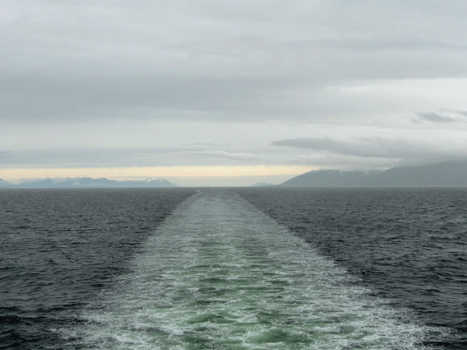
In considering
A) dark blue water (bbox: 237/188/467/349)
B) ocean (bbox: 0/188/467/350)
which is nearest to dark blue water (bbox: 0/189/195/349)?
ocean (bbox: 0/188/467/350)

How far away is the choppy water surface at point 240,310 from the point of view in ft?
47.0

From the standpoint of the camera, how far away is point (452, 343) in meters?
14.9

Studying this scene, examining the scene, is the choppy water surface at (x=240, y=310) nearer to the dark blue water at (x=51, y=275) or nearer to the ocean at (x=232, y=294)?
the ocean at (x=232, y=294)

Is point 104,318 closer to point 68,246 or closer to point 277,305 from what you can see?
point 277,305

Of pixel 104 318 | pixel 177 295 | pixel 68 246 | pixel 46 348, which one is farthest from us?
pixel 68 246

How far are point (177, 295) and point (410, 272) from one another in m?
17.4

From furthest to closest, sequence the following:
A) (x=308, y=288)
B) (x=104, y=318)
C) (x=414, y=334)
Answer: (x=308, y=288), (x=104, y=318), (x=414, y=334)

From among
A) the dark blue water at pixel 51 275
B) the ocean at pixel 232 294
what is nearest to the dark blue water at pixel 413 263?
the ocean at pixel 232 294

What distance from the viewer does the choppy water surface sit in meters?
14.3

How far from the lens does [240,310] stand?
17312mm

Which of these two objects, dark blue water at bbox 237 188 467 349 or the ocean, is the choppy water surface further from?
dark blue water at bbox 237 188 467 349

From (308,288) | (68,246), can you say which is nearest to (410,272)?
(308,288)

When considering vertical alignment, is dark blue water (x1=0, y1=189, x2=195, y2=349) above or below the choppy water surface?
below

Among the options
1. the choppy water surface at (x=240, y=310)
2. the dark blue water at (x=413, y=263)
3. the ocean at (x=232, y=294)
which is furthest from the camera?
the dark blue water at (x=413, y=263)
